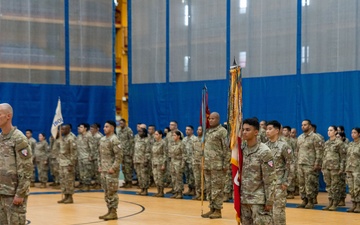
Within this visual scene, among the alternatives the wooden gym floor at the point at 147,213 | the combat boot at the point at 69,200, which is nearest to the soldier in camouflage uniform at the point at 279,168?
the wooden gym floor at the point at 147,213

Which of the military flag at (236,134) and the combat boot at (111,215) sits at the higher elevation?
the military flag at (236,134)

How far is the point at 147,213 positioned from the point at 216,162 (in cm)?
190

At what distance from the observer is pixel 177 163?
16.6 metres

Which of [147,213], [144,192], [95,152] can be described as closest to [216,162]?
[147,213]

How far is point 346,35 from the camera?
16.8m

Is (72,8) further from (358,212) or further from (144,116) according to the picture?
(358,212)

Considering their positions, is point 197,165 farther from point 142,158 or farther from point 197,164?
point 142,158

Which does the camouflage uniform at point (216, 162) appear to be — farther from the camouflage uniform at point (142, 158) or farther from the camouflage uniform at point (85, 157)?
the camouflage uniform at point (85, 157)

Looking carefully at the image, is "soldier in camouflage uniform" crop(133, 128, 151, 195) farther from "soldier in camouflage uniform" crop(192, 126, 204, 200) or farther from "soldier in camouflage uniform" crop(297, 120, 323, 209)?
"soldier in camouflage uniform" crop(297, 120, 323, 209)

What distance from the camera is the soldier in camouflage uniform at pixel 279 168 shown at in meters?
9.67

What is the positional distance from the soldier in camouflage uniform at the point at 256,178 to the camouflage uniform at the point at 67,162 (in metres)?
7.87

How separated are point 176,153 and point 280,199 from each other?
6.99 m

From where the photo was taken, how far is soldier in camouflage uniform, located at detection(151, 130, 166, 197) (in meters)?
16.8

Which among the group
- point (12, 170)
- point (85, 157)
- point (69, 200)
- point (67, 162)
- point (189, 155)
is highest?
point (12, 170)
